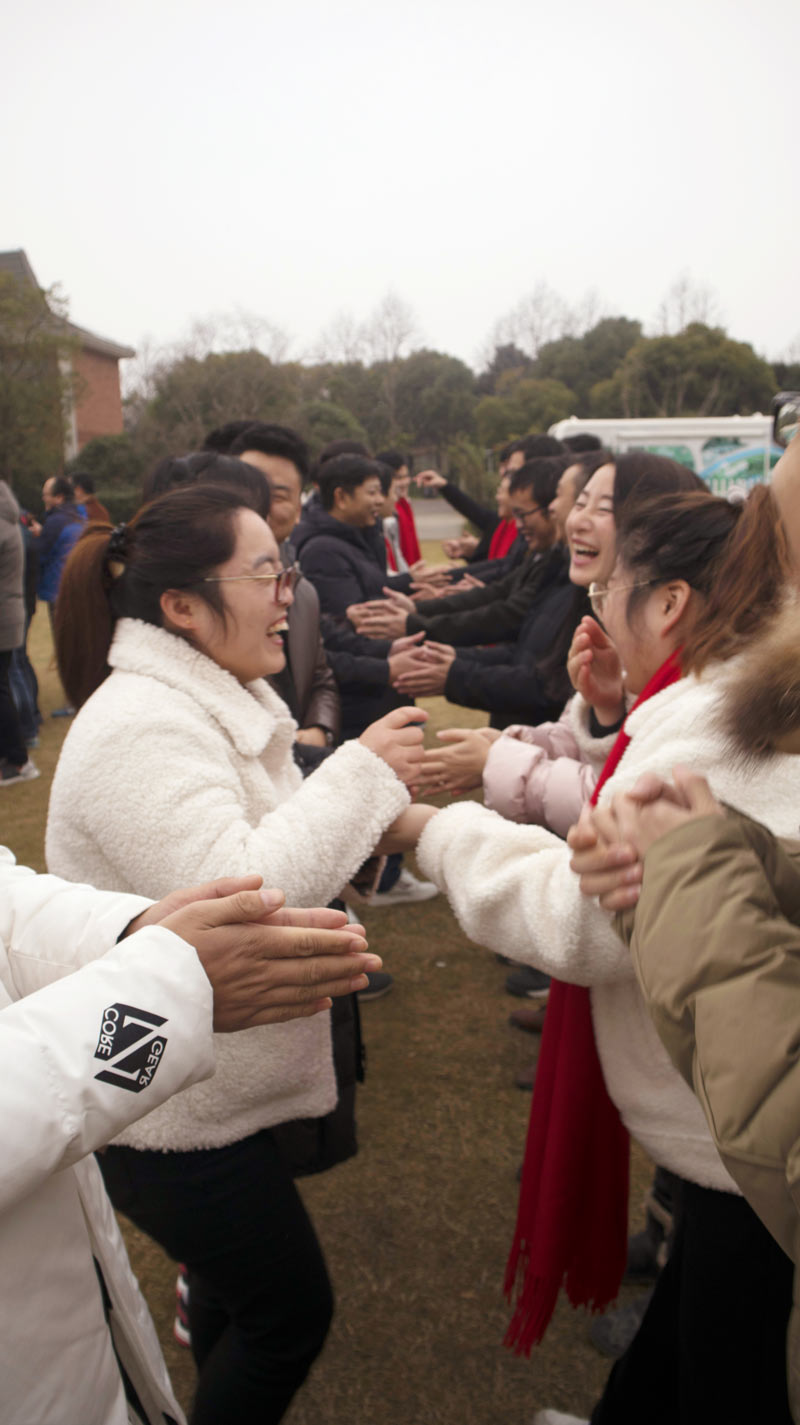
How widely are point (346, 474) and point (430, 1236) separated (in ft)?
11.7

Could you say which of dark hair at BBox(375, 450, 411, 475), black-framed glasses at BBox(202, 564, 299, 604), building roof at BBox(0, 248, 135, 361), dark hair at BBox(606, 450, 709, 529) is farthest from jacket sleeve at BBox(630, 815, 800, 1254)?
building roof at BBox(0, 248, 135, 361)

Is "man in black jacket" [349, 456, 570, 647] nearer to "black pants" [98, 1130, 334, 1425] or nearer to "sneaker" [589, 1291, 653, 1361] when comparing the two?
"sneaker" [589, 1291, 653, 1361]

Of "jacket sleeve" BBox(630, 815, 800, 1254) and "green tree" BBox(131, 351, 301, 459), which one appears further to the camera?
"green tree" BBox(131, 351, 301, 459)

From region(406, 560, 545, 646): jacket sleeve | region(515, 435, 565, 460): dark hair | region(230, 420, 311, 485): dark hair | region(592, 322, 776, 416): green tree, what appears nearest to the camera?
region(230, 420, 311, 485): dark hair

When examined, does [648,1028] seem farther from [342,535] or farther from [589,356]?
[589,356]

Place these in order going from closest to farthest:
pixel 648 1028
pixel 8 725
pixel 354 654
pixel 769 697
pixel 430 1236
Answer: pixel 769 697
pixel 648 1028
pixel 430 1236
pixel 354 654
pixel 8 725

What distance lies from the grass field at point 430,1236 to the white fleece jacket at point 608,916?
2.39 ft

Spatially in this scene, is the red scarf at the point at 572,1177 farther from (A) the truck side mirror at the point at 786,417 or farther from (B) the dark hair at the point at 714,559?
(A) the truck side mirror at the point at 786,417

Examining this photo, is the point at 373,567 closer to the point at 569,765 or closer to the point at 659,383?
the point at 569,765

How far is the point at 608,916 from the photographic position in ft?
5.51

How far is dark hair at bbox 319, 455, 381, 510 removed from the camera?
188 inches

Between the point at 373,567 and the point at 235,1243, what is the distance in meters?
3.82

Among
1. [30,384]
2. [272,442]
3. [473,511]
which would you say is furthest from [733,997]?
[30,384]

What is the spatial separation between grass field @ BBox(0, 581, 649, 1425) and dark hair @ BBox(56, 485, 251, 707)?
406mm
